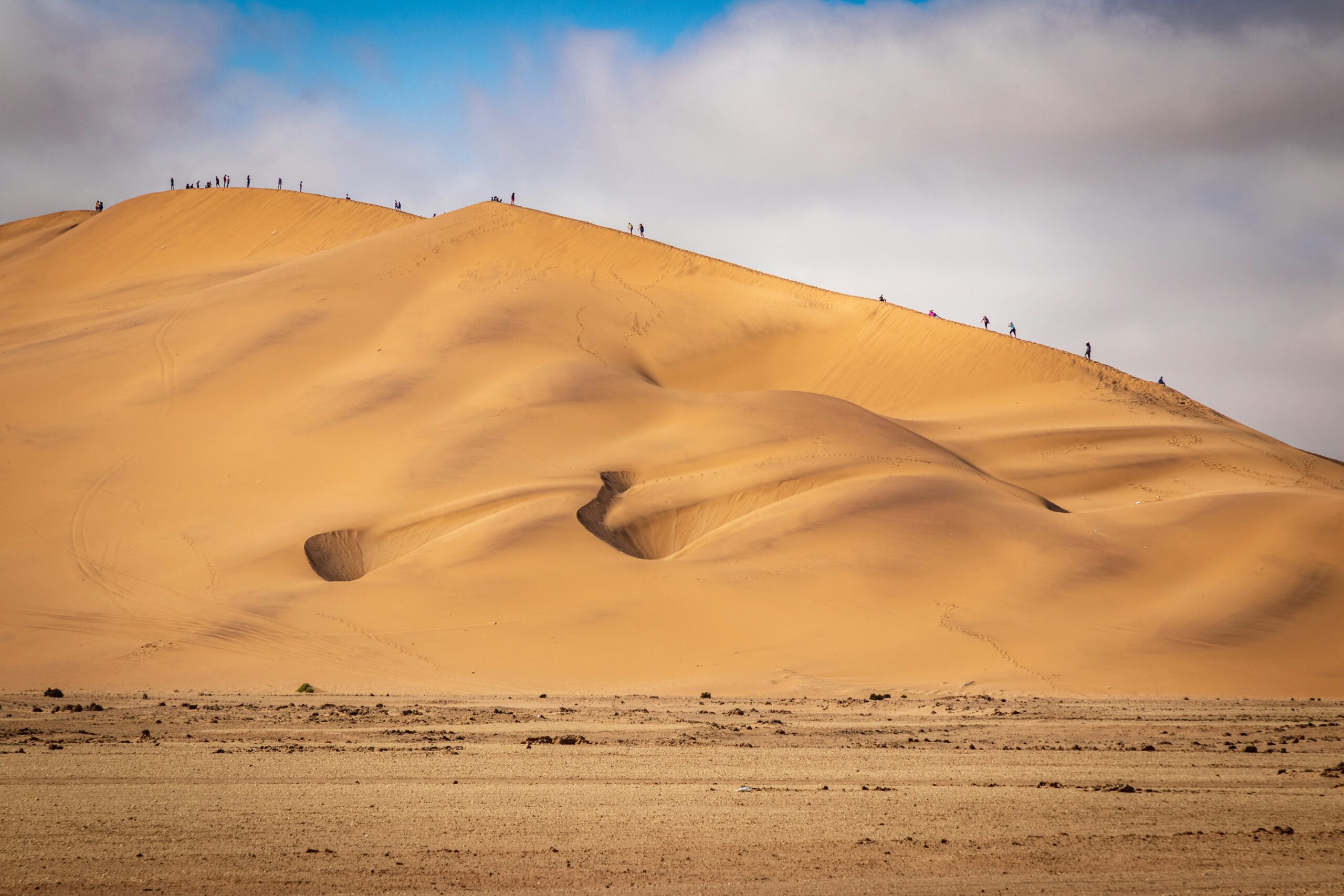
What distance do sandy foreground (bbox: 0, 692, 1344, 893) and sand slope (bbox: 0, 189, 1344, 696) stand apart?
3898mm

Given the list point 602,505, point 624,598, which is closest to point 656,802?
point 624,598

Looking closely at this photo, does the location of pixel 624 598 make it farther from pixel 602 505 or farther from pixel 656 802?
pixel 656 802

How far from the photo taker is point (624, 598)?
19.1 metres

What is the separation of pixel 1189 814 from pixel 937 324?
33737mm

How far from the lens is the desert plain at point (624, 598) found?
25.7 ft

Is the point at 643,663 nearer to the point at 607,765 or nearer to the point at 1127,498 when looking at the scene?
the point at 607,765

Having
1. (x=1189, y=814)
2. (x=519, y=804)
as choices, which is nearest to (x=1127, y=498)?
(x=1189, y=814)

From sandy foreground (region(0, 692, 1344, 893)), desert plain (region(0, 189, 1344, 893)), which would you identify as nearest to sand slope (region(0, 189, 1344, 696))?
desert plain (region(0, 189, 1344, 893))

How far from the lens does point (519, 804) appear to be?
861 centimetres

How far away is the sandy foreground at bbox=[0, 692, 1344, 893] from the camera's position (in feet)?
22.8

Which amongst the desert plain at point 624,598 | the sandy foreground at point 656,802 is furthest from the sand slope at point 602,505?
the sandy foreground at point 656,802

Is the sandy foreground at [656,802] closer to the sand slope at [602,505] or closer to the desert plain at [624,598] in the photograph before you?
the desert plain at [624,598]

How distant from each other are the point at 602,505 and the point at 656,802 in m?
→ 13.9

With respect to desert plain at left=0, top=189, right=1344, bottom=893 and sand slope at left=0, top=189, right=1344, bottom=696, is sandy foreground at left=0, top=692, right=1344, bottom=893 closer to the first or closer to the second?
desert plain at left=0, top=189, right=1344, bottom=893
